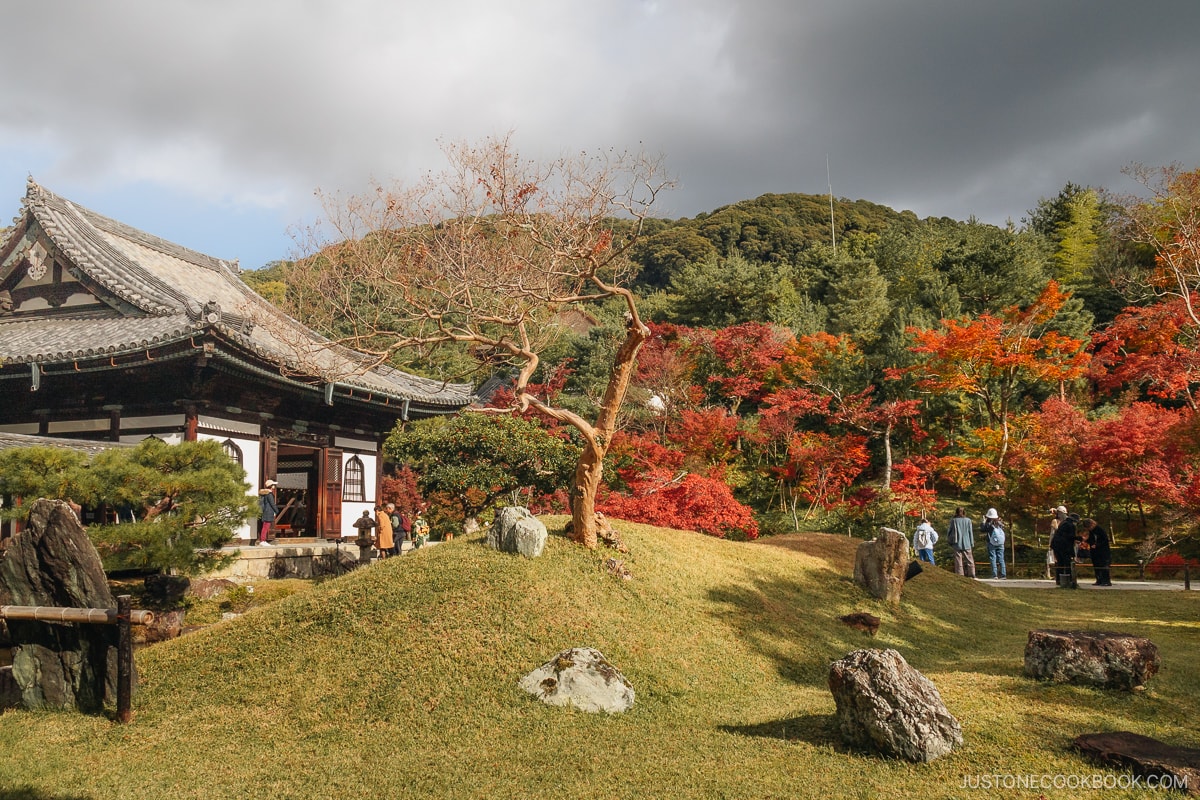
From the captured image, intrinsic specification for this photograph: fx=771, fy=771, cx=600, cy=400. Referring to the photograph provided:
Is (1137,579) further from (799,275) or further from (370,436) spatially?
(799,275)

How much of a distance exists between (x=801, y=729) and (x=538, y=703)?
2214 mm

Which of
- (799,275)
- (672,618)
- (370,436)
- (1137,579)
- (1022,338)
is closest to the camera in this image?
(672,618)

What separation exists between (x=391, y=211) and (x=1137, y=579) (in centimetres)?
1803

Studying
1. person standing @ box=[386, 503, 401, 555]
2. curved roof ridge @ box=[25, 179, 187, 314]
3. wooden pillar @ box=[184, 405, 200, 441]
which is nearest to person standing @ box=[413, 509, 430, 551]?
person standing @ box=[386, 503, 401, 555]

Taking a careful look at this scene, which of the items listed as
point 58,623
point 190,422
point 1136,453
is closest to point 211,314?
point 190,422

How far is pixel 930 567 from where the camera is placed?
46.9ft

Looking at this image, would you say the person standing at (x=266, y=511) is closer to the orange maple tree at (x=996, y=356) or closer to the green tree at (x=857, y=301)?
the orange maple tree at (x=996, y=356)

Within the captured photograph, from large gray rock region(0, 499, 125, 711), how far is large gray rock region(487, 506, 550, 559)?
4.05m

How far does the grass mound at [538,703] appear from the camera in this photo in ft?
17.4

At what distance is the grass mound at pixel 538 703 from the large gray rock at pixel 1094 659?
0.26 m

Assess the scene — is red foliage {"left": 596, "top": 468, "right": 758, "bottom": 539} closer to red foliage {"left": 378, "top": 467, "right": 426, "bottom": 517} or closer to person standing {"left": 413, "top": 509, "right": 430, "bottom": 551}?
person standing {"left": 413, "top": 509, "right": 430, "bottom": 551}

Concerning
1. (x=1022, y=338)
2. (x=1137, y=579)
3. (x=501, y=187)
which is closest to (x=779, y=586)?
(x=501, y=187)

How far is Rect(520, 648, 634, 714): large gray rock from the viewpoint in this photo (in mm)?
6719

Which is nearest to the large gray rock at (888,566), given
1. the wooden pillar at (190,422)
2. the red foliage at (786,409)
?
the red foliage at (786,409)
